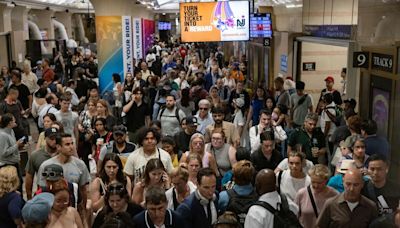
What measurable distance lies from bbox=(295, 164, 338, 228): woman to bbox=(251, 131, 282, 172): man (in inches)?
47.1

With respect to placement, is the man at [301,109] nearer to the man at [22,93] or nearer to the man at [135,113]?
the man at [135,113]

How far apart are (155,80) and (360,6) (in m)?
4.63

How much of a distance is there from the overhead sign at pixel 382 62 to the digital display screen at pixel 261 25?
623 cm

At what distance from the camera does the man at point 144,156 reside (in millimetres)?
5227

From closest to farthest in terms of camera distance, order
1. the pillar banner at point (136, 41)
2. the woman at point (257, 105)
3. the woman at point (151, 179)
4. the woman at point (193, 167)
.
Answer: the woman at point (151, 179) < the woman at point (193, 167) < the woman at point (257, 105) < the pillar banner at point (136, 41)

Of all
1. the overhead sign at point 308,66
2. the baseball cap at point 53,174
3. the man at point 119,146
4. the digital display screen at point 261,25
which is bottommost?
the man at point 119,146

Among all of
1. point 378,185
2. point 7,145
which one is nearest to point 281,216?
point 378,185

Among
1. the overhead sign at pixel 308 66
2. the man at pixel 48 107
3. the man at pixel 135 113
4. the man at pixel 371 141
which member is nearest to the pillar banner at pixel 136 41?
the overhead sign at pixel 308 66

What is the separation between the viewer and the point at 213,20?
12.1 m

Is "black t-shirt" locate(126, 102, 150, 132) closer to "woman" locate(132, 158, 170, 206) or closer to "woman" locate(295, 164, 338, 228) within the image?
"woman" locate(132, 158, 170, 206)

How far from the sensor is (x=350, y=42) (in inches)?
330

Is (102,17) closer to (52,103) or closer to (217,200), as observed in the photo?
(52,103)

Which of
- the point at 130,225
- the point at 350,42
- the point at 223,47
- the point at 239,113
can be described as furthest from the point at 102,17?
the point at 223,47

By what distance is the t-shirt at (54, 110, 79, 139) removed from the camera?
7.38 m
